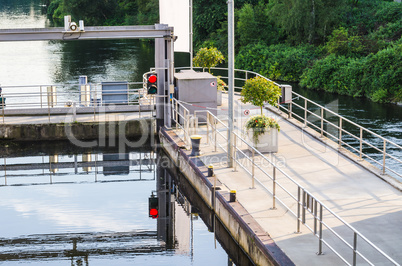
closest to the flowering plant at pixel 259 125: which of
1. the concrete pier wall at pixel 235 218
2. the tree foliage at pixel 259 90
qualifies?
the tree foliage at pixel 259 90

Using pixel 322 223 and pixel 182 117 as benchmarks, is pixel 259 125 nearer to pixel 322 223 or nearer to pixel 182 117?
pixel 182 117

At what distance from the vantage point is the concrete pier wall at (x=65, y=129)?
915 inches

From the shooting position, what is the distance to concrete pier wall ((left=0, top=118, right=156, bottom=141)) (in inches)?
915

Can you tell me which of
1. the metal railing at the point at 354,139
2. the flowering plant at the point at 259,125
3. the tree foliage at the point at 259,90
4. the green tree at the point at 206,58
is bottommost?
the metal railing at the point at 354,139

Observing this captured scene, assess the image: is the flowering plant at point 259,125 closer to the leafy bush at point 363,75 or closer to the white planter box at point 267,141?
the white planter box at point 267,141

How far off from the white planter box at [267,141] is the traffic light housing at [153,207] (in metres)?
3.06

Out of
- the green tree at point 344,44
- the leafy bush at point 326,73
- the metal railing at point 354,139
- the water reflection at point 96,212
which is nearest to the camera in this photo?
the water reflection at point 96,212

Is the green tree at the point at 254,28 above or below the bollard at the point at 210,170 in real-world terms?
above

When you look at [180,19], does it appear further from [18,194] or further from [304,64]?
[304,64]

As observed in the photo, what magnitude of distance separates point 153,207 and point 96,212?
1.53 metres

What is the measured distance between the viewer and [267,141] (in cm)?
1761

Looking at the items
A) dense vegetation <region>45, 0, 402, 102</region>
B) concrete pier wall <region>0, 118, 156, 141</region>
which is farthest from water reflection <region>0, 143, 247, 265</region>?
dense vegetation <region>45, 0, 402, 102</region>

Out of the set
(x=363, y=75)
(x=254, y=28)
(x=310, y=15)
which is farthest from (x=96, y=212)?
(x=254, y=28)

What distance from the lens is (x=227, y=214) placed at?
554 inches
